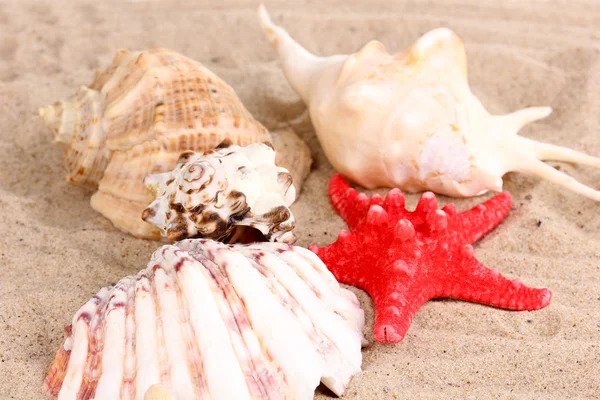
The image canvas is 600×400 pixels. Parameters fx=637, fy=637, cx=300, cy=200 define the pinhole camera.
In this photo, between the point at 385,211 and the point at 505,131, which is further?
the point at 505,131

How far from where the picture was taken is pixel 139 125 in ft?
7.91

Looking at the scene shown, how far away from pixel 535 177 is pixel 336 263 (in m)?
1.07

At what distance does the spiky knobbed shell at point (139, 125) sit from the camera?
7.80ft

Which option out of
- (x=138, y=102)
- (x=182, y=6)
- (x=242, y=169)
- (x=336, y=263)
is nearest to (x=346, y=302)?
(x=336, y=263)

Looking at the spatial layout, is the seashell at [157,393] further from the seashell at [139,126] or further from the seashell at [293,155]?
the seashell at [293,155]

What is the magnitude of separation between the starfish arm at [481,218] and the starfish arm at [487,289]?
6.5 inches

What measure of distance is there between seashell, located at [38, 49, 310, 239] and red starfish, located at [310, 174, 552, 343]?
0.64 meters

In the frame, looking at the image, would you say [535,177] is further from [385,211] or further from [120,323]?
[120,323]

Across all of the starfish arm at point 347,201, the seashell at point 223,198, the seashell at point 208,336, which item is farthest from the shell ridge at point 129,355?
the starfish arm at point 347,201

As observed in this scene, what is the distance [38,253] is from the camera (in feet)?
7.62

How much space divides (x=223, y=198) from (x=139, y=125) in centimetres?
58

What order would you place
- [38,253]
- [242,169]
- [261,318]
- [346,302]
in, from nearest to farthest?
1. [261,318]
2. [346,302]
3. [242,169]
4. [38,253]

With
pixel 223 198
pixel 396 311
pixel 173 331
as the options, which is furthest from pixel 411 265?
pixel 173 331

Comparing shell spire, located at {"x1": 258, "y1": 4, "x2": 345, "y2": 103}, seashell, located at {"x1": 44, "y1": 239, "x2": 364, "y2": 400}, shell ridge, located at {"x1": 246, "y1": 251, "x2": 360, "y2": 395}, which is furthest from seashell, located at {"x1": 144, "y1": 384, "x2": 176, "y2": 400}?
shell spire, located at {"x1": 258, "y1": 4, "x2": 345, "y2": 103}
